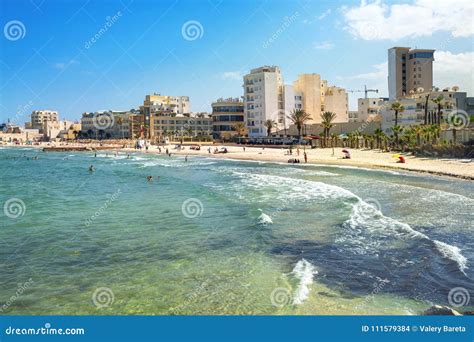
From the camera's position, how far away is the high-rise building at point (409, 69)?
12862 cm

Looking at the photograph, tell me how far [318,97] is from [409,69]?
105 feet

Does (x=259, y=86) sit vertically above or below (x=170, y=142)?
above

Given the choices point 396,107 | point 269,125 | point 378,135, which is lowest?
point 378,135

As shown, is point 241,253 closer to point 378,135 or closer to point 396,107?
point 378,135

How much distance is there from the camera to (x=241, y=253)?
64.2 feet

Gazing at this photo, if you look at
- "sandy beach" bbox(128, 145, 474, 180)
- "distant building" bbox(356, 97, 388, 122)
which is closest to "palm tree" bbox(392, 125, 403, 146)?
"sandy beach" bbox(128, 145, 474, 180)

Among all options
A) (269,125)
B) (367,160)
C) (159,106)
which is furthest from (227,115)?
(367,160)

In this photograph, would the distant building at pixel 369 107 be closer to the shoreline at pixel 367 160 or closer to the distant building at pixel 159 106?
the shoreline at pixel 367 160

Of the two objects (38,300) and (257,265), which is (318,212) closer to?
(257,265)

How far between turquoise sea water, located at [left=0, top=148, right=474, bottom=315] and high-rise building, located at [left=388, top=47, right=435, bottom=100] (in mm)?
99040

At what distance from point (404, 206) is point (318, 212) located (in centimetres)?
631

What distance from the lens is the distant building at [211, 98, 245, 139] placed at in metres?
123

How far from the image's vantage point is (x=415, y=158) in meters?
65.0

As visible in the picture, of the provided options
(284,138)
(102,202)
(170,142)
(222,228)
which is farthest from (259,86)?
(222,228)
